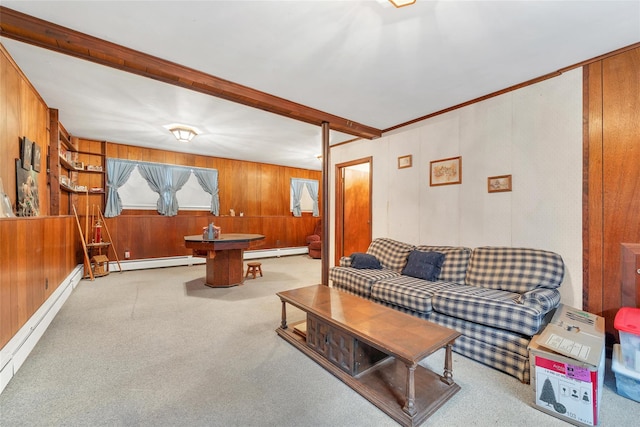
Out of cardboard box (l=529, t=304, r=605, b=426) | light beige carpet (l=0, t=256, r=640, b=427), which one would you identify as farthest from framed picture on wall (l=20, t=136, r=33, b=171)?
cardboard box (l=529, t=304, r=605, b=426)

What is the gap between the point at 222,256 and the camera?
14.7 feet

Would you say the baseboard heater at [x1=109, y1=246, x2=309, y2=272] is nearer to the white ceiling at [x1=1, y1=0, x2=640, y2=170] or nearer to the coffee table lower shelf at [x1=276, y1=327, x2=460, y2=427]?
the white ceiling at [x1=1, y1=0, x2=640, y2=170]

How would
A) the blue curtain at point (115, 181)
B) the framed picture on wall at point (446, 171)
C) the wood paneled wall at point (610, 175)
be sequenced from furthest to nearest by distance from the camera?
the blue curtain at point (115, 181) → the framed picture on wall at point (446, 171) → the wood paneled wall at point (610, 175)

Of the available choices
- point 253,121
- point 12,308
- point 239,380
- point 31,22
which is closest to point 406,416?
point 239,380

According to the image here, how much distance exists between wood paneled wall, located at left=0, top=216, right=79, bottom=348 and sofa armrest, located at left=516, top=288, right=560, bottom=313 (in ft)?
12.9

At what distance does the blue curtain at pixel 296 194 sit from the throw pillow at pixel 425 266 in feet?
17.4

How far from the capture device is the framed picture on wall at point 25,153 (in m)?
2.84

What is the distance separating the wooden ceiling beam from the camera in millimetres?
2088

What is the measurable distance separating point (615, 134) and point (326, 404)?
3.21 meters

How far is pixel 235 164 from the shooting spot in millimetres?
7230

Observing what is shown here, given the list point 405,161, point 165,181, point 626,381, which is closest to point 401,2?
point 405,161

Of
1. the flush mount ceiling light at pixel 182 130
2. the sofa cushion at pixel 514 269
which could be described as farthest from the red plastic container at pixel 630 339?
the flush mount ceiling light at pixel 182 130

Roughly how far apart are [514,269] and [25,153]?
510cm

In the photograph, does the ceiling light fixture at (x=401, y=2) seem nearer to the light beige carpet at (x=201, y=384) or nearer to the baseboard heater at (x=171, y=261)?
the light beige carpet at (x=201, y=384)
